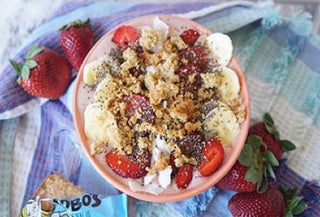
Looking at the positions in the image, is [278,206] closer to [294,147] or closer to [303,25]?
[294,147]

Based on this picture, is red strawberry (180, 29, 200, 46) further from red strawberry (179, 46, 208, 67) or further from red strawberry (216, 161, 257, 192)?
red strawberry (216, 161, 257, 192)

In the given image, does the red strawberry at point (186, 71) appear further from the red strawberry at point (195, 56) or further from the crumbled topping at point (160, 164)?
the crumbled topping at point (160, 164)

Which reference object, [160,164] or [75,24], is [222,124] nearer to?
[160,164]

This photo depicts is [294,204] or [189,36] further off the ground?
[189,36]

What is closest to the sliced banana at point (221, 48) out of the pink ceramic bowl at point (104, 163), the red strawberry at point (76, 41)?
the pink ceramic bowl at point (104, 163)

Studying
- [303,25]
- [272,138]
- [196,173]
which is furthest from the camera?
[303,25]

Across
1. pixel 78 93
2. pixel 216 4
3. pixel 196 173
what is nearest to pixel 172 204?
pixel 196 173

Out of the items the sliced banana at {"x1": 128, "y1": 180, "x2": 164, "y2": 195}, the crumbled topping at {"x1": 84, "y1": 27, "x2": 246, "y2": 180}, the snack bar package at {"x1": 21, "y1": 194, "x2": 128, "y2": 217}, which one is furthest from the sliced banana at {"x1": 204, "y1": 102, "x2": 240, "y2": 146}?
the snack bar package at {"x1": 21, "y1": 194, "x2": 128, "y2": 217}

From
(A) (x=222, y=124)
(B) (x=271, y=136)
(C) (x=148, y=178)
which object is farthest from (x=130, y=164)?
(B) (x=271, y=136)
